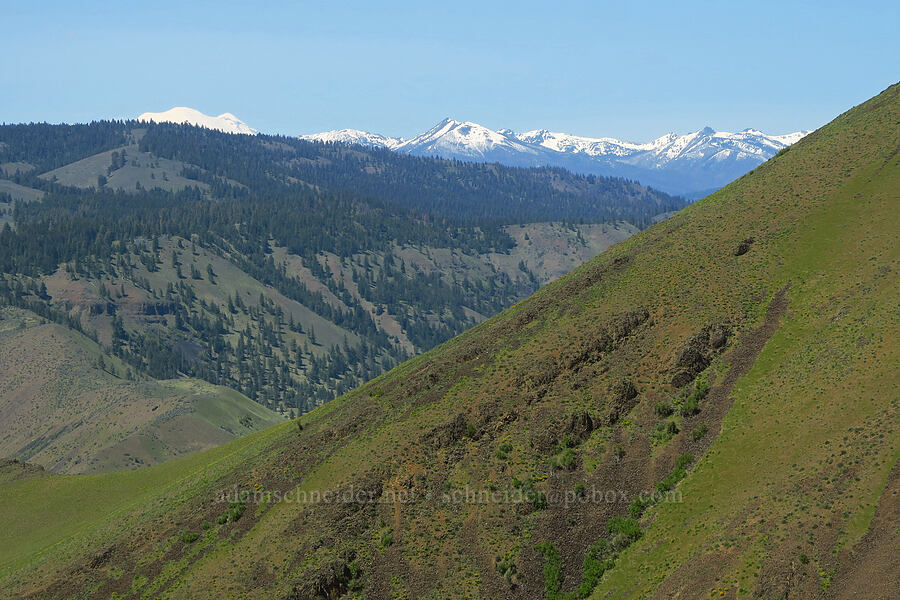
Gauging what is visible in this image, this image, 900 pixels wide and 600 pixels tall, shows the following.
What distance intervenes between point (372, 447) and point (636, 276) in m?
29.3

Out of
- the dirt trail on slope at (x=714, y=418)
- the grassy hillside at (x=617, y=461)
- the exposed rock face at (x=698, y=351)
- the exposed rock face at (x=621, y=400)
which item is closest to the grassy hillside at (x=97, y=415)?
the grassy hillside at (x=617, y=461)

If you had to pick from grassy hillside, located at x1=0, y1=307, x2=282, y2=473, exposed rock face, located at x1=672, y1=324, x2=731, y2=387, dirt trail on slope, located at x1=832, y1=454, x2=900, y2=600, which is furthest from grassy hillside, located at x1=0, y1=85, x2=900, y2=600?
grassy hillside, located at x1=0, y1=307, x2=282, y2=473

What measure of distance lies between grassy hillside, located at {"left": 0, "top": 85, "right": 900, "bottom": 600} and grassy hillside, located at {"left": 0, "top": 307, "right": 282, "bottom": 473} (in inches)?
2839

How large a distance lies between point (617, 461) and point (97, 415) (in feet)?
475

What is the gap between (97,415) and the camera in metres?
166

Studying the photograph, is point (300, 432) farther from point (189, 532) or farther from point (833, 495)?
point (833, 495)

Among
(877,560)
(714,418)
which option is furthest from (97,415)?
(877,560)

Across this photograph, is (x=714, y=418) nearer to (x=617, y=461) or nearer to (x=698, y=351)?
(x=698, y=351)

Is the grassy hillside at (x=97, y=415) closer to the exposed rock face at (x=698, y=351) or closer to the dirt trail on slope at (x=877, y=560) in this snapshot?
the exposed rock face at (x=698, y=351)

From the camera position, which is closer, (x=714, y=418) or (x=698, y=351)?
(x=714, y=418)

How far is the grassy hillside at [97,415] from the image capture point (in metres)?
146

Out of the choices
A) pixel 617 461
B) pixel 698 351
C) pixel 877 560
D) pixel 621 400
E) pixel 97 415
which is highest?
pixel 97 415

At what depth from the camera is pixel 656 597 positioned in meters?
39.6

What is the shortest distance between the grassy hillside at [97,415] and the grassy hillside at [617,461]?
237 feet
